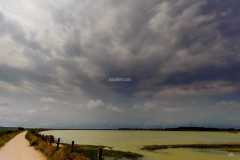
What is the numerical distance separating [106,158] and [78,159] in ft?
40.3

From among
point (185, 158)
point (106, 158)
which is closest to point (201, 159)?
point (185, 158)

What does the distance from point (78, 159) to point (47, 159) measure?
3892 mm

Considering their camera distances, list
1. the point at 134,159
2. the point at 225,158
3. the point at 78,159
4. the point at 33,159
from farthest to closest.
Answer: the point at 225,158
the point at 134,159
the point at 33,159
the point at 78,159

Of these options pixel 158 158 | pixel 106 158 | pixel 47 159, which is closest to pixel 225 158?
pixel 158 158

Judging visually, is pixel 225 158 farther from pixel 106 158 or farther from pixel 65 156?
pixel 65 156

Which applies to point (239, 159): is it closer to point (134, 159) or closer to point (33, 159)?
point (134, 159)

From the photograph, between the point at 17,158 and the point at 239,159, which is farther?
the point at 239,159

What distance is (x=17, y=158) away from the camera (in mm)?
21406

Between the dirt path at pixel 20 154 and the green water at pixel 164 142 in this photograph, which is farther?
the green water at pixel 164 142

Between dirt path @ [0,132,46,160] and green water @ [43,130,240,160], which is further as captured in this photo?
green water @ [43,130,240,160]

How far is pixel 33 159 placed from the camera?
68.2ft

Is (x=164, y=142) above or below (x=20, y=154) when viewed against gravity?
above

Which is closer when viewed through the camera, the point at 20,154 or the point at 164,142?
the point at 20,154

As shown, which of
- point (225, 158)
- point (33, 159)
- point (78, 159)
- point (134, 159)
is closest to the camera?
point (78, 159)
